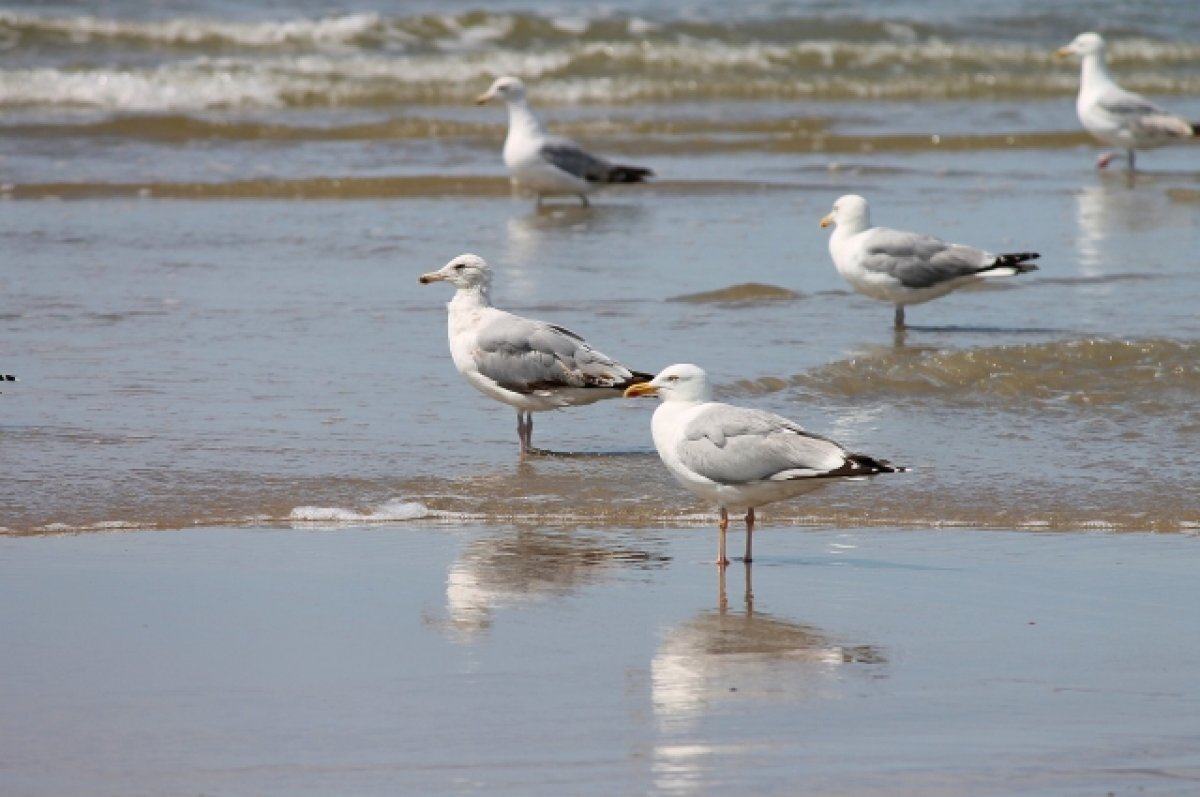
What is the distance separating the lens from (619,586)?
19.6 ft

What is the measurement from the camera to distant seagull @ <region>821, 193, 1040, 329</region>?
34.2 ft

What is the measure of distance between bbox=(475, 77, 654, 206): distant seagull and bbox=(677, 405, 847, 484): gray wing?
9.27m

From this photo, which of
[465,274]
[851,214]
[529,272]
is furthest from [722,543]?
[529,272]

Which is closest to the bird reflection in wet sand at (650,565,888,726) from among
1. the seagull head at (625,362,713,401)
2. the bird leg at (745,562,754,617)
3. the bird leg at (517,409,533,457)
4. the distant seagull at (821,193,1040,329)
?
the bird leg at (745,562,754,617)

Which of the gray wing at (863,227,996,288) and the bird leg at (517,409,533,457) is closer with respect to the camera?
the bird leg at (517,409,533,457)

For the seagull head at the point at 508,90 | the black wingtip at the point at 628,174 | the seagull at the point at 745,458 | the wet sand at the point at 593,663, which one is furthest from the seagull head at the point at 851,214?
the seagull head at the point at 508,90

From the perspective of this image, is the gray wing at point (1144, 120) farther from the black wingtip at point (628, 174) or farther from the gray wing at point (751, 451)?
the gray wing at point (751, 451)

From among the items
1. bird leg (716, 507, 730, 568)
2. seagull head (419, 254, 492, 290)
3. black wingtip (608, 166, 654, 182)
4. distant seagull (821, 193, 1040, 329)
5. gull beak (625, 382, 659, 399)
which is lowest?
bird leg (716, 507, 730, 568)

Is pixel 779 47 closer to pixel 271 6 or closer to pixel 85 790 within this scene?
pixel 271 6

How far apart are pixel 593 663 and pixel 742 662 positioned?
40 centimetres

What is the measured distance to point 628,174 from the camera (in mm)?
15695

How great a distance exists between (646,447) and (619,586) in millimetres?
2085

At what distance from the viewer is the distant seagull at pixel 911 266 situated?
34.2 feet

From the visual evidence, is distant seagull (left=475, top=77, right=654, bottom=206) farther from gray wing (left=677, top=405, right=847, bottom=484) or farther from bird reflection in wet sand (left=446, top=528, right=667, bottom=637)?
gray wing (left=677, top=405, right=847, bottom=484)
